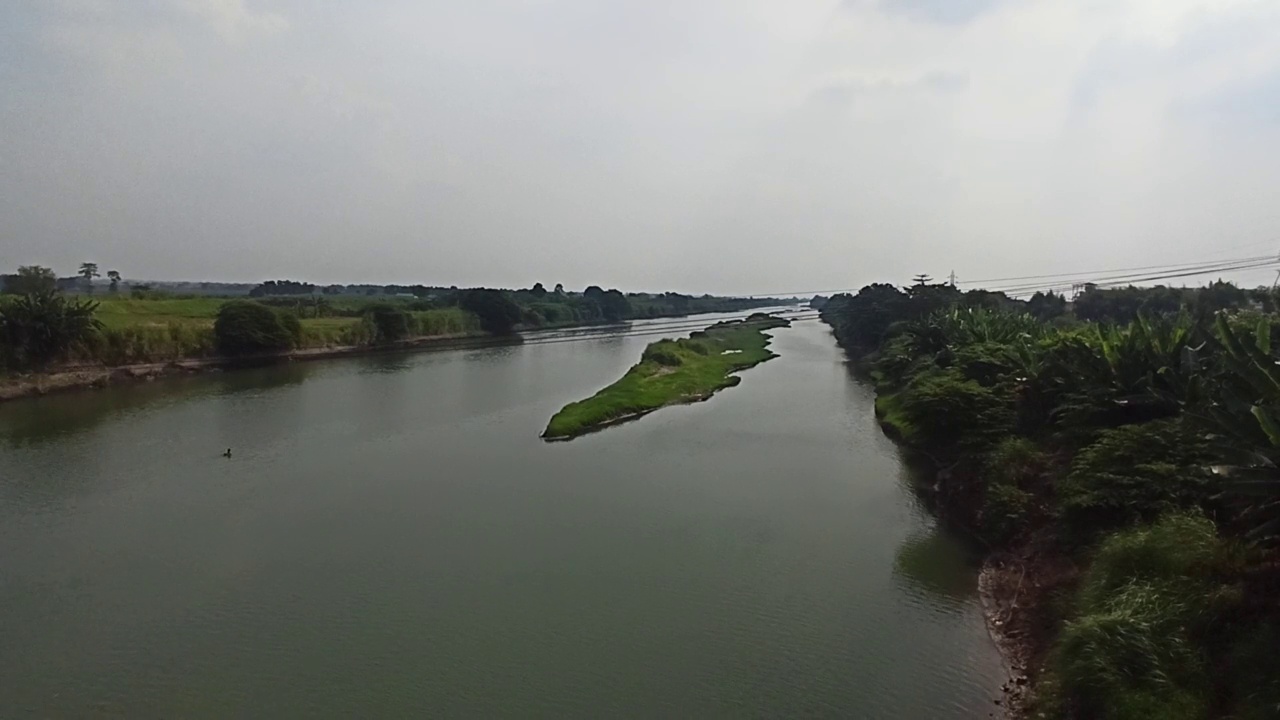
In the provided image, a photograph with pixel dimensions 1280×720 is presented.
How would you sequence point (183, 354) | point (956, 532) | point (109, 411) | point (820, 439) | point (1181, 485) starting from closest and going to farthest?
point (1181, 485) < point (956, 532) < point (820, 439) < point (109, 411) < point (183, 354)

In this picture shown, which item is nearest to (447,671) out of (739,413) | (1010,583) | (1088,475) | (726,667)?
(726,667)

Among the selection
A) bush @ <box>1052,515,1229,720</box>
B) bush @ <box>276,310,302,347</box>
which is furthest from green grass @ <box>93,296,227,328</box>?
bush @ <box>1052,515,1229,720</box>

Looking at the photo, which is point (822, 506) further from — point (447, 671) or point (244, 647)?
point (244, 647)

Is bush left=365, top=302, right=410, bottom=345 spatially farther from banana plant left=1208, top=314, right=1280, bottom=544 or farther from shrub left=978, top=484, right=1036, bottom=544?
banana plant left=1208, top=314, right=1280, bottom=544

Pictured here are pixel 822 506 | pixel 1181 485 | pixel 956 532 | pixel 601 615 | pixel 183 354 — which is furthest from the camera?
pixel 183 354

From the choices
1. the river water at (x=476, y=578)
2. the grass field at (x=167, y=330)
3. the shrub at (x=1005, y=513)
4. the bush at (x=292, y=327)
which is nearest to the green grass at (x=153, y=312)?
the grass field at (x=167, y=330)

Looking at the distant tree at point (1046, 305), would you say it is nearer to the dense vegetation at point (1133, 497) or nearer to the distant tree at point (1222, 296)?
the distant tree at point (1222, 296)
